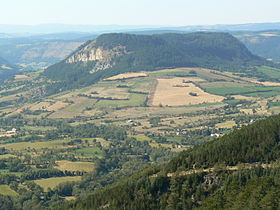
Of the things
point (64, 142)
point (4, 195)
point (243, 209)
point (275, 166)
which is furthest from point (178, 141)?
point (243, 209)

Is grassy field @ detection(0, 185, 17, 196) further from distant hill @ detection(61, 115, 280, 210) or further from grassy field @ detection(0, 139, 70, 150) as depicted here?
grassy field @ detection(0, 139, 70, 150)

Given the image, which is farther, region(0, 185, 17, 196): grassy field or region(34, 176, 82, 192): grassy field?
region(34, 176, 82, 192): grassy field

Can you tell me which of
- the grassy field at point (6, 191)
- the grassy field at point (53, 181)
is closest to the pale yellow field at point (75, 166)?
the grassy field at point (53, 181)

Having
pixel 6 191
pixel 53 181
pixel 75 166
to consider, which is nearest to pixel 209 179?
pixel 53 181

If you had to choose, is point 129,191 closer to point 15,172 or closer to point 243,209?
point 243,209

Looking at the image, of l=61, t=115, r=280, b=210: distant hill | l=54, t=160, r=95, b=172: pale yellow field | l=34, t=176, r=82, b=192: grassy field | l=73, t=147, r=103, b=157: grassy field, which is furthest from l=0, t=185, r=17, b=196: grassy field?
l=73, t=147, r=103, b=157: grassy field
